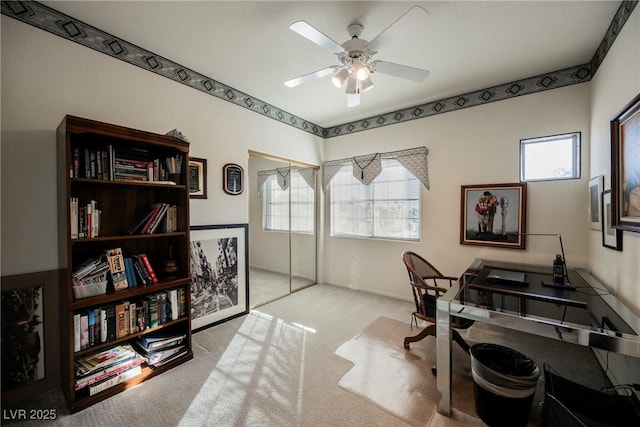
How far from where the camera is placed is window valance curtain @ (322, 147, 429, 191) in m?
3.41

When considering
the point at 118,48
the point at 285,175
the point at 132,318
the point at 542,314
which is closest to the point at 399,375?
the point at 542,314

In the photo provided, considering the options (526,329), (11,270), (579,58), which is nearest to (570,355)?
(526,329)

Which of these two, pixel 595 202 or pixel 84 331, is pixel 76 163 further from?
pixel 595 202

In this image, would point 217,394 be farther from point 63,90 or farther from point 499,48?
point 499,48

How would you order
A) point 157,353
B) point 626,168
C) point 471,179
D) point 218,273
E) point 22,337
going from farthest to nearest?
point 471,179
point 218,273
point 157,353
point 22,337
point 626,168

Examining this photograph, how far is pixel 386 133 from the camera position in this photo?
3758 millimetres

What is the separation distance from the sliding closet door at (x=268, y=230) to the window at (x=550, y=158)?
2985 millimetres

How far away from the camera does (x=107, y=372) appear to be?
1830mm

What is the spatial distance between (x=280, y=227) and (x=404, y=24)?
3039 mm

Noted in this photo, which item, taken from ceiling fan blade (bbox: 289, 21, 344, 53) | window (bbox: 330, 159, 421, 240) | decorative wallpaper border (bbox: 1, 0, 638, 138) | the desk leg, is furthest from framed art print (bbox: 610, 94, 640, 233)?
window (bbox: 330, 159, 421, 240)

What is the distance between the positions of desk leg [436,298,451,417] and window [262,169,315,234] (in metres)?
2.75

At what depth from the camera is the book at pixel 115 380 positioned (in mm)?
1747

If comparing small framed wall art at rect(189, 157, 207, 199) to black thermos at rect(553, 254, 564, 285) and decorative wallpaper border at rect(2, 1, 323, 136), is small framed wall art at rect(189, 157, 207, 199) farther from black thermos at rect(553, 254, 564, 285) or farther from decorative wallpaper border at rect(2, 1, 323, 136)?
black thermos at rect(553, 254, 564, 285)

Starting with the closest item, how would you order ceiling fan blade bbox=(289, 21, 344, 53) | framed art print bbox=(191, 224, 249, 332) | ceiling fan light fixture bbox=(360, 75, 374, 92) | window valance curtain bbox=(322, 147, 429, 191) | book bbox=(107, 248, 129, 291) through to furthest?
ceiling fan blade bbox=(289, 21, 344, 53), book bbox=(107, 248, 129, 291), ceiling fan light fixture bbox=(360, 75, 374, 92), framed art print bbox=(191, 224, 249, 332), window valance curtain bbox=(322, 147, 429, 191)
